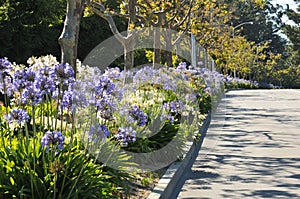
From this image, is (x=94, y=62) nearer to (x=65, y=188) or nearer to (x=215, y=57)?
(x=215, y=57)

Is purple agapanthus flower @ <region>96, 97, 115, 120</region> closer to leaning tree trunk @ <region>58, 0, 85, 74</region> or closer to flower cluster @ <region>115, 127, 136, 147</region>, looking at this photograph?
flower cluster @ <region>115, 127, 136, 147</region>

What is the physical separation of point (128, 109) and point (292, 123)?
1016 cm

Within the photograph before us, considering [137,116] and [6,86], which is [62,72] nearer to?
[6,86]

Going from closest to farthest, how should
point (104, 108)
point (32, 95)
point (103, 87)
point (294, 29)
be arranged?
point (32, 95)
point (104, 108)
point (103, 87)
point (294, 29)

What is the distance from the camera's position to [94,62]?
41.5 meters

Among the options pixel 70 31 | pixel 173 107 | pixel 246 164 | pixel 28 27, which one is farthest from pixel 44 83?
pixel 28 27

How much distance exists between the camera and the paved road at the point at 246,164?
24.1ft

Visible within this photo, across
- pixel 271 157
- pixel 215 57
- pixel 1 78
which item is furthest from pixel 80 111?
pixel 215 57

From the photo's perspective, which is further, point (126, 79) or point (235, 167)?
point (126, 79)

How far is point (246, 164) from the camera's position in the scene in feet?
30.9

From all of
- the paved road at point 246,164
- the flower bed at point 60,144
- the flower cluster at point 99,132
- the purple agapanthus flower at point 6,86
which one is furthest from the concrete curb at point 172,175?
the purple agapanthus flower at point 6,86

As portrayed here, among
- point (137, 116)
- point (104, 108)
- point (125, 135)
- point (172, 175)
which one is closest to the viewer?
point (104, 108)

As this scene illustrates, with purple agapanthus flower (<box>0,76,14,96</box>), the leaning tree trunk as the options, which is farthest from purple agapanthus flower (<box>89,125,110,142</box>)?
the leaning tree trunk

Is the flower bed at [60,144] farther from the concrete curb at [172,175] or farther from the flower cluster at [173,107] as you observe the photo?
the flower cluster at [173,107]
